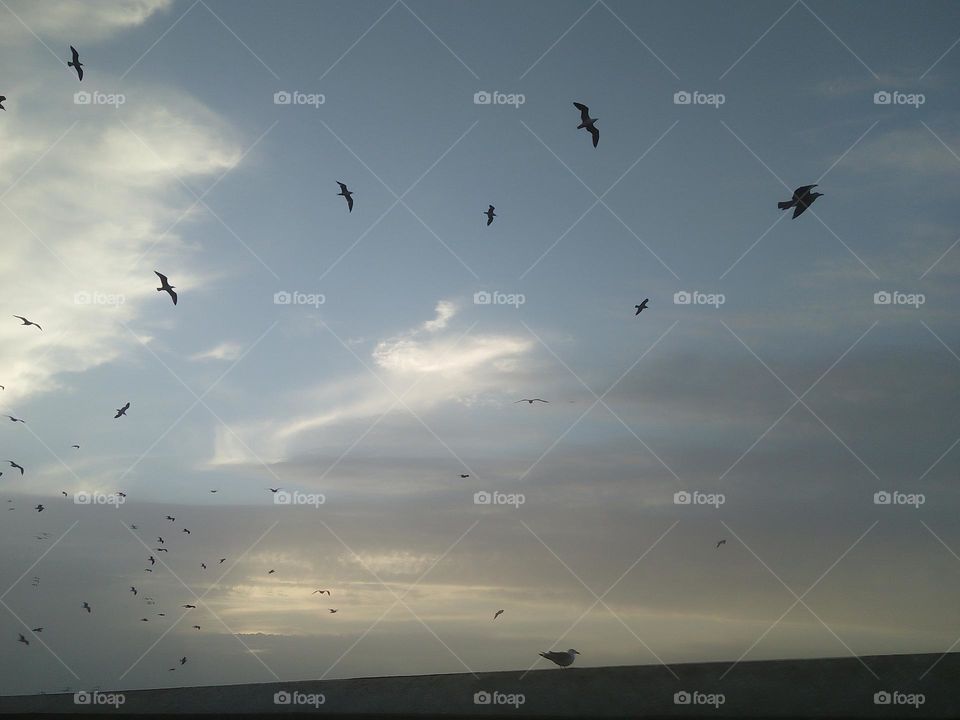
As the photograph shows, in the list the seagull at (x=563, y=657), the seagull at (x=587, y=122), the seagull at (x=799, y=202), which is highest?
the seagull at (x=587, y=122)

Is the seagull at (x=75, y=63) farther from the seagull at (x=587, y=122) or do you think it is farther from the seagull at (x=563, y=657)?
the seagull at (x=563, y=657)

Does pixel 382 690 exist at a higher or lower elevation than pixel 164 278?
lower

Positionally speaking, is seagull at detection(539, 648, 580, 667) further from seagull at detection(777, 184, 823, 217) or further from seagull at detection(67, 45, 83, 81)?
seagull at detection(67, 45, 83, 81)

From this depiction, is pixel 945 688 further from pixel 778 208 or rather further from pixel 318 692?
pixel 318 692

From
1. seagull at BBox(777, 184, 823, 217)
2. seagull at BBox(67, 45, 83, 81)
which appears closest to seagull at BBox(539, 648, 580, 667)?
seagull at BBox(777, 184, 823, 217)

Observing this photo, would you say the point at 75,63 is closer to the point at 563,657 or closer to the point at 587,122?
the point at 587,122

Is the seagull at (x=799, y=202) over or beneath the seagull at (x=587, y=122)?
beneath

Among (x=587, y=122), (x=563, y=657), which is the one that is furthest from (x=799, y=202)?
(x=563, y=657)

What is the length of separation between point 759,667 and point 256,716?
1556 centimetres

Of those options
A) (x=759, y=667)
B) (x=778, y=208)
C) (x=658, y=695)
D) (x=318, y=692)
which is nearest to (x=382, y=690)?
(x=318, y=692)

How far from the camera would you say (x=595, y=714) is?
2098cm

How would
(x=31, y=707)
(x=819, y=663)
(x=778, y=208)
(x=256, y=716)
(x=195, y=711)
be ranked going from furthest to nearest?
(x=31, y=707) < (x=195, y=711) < (x=256, y=716) < (x=819, y=663) < (x=778, y=208)

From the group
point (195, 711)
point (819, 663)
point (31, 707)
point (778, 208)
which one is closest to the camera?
point (778, 208)

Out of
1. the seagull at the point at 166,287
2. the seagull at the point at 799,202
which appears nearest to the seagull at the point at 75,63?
the seagull at the point at 166,287
